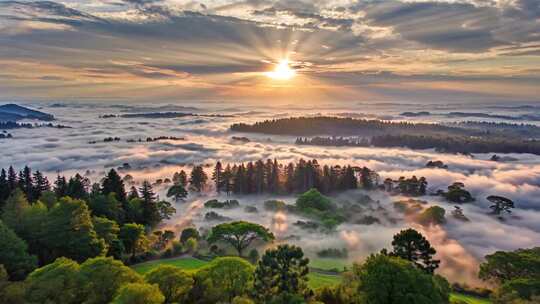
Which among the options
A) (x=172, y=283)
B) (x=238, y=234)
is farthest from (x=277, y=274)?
(x=238, y=234)

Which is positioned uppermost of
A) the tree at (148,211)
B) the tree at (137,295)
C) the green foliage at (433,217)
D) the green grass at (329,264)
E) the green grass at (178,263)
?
the tree at (137,295)

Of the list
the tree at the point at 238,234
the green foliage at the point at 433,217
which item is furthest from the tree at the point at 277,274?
the green foliage at the point at 433,217

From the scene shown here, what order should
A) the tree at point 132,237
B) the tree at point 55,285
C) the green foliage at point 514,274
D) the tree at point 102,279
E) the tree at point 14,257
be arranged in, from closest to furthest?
the tree at point 55,285, the tree at point 102,279, the green foliage at point 514,274, the tree at point 14,257, the tree at point 132,237

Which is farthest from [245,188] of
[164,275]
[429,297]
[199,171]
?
[429,297]

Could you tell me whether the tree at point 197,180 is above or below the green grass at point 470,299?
above

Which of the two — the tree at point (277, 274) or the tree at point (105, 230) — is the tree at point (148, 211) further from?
the tree at point (277, 274)

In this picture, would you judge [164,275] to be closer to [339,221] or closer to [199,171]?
[339,221]

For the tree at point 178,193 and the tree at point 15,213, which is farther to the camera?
the tree at point 178,193

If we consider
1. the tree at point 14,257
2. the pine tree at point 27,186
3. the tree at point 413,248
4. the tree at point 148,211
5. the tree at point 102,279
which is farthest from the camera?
the tree at point 148,211
